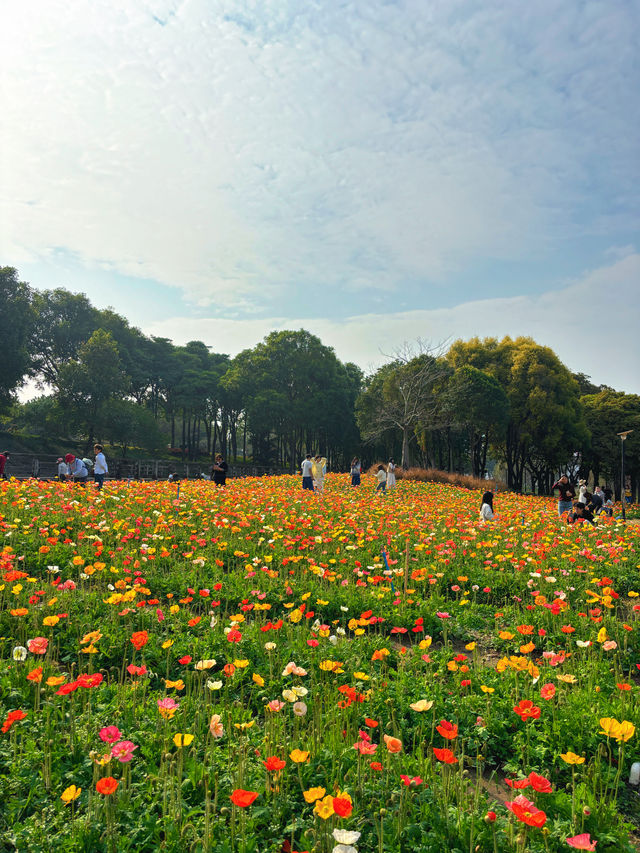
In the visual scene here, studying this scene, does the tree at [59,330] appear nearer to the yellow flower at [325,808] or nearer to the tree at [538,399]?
the tree at [538,399]

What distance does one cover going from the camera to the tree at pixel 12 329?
33375 mm

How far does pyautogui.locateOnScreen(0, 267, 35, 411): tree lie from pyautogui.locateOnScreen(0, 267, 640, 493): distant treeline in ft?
0.24

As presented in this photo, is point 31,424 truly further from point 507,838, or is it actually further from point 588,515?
point 507,838

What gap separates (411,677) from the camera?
3.78 meters

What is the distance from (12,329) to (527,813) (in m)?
39.1

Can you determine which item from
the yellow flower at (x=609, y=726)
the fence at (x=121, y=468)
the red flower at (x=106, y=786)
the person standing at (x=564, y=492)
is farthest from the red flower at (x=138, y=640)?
the fence at (x=121, y=468)

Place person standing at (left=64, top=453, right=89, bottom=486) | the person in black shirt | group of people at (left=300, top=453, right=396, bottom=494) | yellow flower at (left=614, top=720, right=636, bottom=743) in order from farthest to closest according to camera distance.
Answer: group of people at (left=300, top=453, right=396, bottom=494), the person in black shirt, person standing at (left=64, top=453, right=89, bottom=486), yellow flower at (left=614, top=720, right=636, bottom=743)

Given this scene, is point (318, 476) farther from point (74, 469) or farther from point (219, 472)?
point (74, 469)

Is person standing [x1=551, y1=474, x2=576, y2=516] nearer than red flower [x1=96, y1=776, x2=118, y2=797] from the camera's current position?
No

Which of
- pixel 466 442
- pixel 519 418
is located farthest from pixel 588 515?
pixel 466 442

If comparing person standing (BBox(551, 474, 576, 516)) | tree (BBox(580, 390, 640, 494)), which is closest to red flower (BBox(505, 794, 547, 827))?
person standing (BBox(551, 474, 576, 516))

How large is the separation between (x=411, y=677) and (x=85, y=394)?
122 feet

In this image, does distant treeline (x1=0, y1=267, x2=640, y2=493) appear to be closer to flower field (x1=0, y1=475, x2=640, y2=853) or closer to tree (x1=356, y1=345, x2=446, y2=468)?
tree (x1=356, y1=345, x2=446, y2=468)

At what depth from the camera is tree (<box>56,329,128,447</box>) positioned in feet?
117
